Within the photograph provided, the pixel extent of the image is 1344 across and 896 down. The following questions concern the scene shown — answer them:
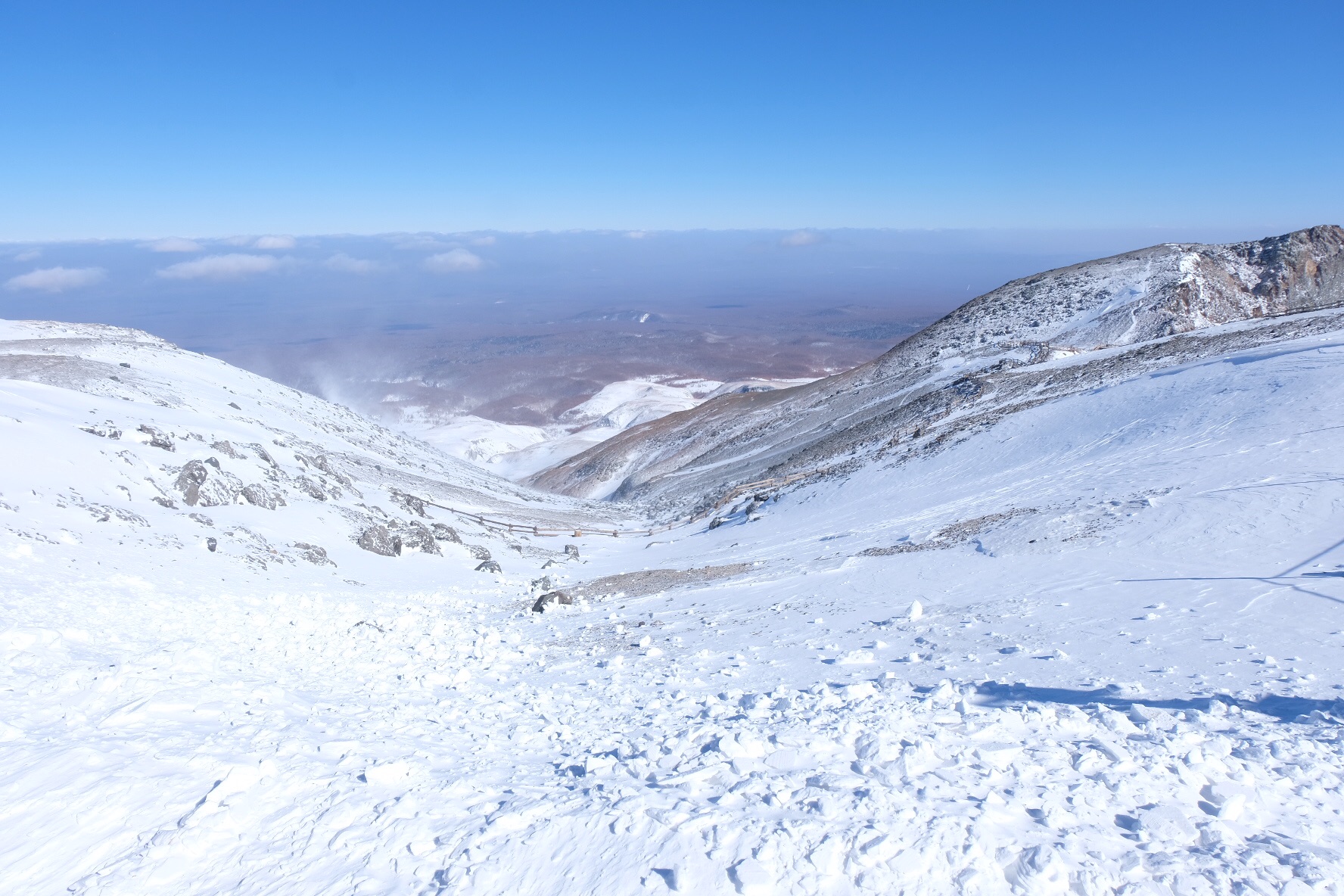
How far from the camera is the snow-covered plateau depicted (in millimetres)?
4395

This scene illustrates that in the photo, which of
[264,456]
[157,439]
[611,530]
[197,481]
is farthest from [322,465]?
[611,530]

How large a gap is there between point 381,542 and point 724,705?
11.7 meters

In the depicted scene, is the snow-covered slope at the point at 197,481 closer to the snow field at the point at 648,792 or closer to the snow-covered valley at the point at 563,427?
the snow field at the point at 648,792

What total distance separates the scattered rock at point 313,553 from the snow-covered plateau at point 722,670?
4.3 inches

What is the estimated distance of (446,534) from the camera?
19.0 m

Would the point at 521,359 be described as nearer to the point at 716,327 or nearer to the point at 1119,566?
the point at 716,327

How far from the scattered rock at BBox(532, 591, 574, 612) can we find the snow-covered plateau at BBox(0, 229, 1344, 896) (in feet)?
0.26

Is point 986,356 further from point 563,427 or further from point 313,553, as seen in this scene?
point 563,427

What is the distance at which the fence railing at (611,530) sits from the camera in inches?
898

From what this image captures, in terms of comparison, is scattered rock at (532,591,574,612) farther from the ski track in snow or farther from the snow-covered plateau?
the ski track in snow

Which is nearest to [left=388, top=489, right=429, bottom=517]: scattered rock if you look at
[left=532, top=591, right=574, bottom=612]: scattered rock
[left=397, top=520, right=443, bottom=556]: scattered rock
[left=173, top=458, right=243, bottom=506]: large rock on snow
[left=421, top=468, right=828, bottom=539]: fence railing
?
[left=421, top=468, right=828, bottom=539]: fence railing

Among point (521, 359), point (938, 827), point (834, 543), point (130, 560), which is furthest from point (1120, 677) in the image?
point (521, 359)

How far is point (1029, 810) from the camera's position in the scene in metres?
4.63

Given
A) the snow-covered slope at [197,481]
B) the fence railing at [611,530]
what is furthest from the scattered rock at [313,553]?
the fence railing at [611,530]
